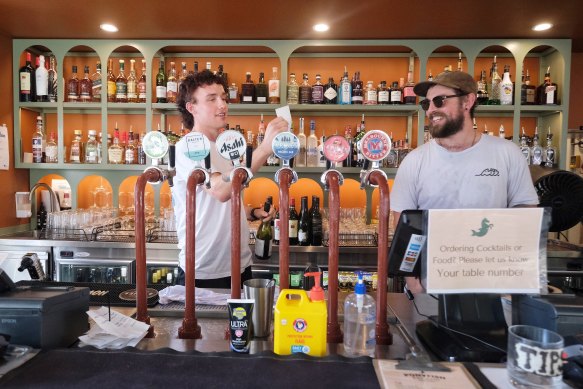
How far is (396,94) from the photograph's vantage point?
3166 mm

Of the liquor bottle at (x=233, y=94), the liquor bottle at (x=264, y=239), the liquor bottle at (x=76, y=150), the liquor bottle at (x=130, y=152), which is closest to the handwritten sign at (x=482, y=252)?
the liquor bottle at (x=264, y=239)

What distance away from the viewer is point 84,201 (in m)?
3.72

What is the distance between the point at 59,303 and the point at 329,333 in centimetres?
62

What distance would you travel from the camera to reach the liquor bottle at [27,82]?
3.24m

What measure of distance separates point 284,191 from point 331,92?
93.9 inches

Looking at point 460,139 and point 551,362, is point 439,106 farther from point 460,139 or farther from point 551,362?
point 551,362

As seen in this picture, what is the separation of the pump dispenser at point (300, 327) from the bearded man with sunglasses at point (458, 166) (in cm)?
120

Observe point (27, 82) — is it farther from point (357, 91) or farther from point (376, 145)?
point (376, 145)

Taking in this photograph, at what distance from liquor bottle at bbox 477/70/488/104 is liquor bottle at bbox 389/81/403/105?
0.59 m

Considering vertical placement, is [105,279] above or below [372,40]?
below

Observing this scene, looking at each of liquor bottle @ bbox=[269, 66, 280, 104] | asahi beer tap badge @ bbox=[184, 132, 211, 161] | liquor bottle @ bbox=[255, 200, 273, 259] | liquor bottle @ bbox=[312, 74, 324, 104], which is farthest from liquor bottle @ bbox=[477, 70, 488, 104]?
asahi beer tap badge @ bbox=[184, 132, 211, 161]

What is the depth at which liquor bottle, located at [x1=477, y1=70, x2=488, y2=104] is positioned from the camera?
3.21 m

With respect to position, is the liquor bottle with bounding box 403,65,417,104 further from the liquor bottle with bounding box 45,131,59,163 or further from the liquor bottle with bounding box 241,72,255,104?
the liquor bottle with bounding box 45,131,59,163

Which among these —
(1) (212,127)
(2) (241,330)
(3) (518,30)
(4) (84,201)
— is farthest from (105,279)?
(3) (518,30)
